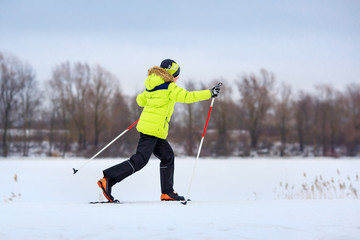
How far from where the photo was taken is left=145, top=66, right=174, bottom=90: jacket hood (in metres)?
4.38

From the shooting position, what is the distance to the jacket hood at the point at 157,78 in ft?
14.4

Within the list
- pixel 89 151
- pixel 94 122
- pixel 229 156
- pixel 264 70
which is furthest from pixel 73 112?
pixel 264 70

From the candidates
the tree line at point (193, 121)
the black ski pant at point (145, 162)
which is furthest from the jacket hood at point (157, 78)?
the tree line at point (193, 121)

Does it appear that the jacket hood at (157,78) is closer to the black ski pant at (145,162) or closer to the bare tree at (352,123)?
the black ski pant at (145,162)

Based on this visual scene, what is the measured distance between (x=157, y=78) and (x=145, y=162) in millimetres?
950

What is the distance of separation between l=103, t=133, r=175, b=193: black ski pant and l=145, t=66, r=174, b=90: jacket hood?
0.58 meters

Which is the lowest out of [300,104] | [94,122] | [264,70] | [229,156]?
[229,156]

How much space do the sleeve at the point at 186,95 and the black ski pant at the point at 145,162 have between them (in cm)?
55

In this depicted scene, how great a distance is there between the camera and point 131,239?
2.41m

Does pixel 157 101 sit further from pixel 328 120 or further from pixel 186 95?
pixel 328 120

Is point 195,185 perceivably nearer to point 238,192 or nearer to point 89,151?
point 238,192

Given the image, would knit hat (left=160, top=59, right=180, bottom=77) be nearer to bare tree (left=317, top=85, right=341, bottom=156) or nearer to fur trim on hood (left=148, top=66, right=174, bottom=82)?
fur trim on hood (left=148, top=66, right=174, bottom=82)

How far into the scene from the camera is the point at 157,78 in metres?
4.38

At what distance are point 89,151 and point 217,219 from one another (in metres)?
28.1
